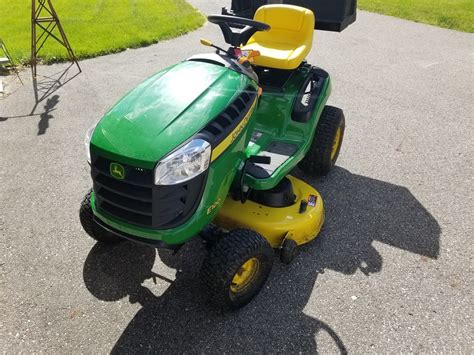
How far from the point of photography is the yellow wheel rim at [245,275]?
2.29 m

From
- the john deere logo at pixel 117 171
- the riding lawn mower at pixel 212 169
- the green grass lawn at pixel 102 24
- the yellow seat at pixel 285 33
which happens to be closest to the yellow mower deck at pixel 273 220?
the riding lawn mower at pixel 212 169

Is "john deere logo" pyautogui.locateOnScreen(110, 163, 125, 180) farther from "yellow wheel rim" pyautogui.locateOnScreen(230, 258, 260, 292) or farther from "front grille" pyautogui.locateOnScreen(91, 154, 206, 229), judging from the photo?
"yellow wheel rim" pyautogui.locateOnScreen(230, 258, 260, 292)

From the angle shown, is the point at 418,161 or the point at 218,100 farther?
the point at 418,161

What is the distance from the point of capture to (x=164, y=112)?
6.69 feet

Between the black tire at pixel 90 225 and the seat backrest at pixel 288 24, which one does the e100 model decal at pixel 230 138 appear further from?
the seat backrest at pixel 288 24

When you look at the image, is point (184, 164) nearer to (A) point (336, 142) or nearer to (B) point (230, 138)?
(B) point (230, 138)

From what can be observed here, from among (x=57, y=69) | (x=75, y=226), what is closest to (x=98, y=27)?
(x=57, y=69)

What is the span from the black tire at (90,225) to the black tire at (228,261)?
86 centimetres

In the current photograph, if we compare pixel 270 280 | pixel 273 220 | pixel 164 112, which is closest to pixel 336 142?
pixel 273 220

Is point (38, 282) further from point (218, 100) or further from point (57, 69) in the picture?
point (57, 69)

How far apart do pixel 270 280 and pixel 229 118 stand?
43.3 inches

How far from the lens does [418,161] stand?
155 inches

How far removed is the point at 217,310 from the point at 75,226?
1.37 metres

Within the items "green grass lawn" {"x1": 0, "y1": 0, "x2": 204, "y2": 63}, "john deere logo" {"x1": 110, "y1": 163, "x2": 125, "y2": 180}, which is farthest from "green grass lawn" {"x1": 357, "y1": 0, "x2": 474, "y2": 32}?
"john deere logo" {"x1": 110, "y1": 163, "x2": 125, "y2": 180}
